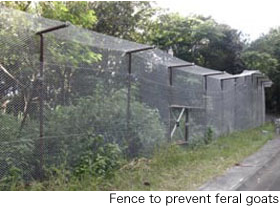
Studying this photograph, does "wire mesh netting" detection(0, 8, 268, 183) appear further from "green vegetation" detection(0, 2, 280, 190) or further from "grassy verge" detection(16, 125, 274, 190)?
"grassy verge" detection(16, 125, 274, 190)

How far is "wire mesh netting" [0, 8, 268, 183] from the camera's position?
523cm

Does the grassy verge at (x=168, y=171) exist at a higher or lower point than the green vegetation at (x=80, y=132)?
lower

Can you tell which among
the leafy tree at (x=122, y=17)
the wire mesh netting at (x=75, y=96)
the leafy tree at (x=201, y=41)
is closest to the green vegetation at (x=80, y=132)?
the wire mesh netting at (x=75, y=96)

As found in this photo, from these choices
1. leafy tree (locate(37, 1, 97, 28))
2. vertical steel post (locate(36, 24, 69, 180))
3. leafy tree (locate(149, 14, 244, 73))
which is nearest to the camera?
vertical steel post (locate(36, 24, 69, 180))

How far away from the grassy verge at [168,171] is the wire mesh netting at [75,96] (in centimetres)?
26

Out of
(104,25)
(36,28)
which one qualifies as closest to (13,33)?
(36,28)

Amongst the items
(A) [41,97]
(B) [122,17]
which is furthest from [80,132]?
(B) [122,17]

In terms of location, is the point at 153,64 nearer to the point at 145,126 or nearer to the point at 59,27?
the point at 145,126

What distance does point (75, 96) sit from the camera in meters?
6.28

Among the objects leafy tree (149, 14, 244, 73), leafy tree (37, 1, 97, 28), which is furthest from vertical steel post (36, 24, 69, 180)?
leafy tree (149, 14, 244, 73)

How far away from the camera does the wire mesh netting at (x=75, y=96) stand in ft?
17.2

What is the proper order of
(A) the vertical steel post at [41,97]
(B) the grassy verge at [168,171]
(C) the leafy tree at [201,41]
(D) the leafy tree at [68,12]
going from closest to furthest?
(A) the vertical steel post at [41,97], (B) the grassy verge at [168,171], (D) the leafy tree at [68,12], (C) the leafy tree at [201,41]

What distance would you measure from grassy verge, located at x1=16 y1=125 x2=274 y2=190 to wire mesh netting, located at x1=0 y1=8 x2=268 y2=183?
258mm

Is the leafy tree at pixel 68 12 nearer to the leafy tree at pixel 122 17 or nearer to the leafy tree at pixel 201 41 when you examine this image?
the leafy tree at pixel 122 17
